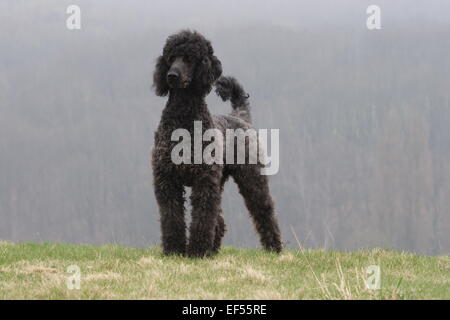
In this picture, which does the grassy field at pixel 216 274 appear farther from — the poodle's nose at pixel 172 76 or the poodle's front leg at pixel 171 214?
the poodle's nose at pixel 172 76

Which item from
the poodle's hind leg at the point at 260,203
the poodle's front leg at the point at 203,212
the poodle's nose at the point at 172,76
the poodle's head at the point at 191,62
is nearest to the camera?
the poodle's nose at the point at 172,76

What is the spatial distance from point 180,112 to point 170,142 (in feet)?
1.42

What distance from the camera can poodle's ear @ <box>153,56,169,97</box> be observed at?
9602mm

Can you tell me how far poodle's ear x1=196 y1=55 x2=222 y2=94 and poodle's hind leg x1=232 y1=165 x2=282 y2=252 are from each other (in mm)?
1619

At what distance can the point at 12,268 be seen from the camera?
27.5 ft

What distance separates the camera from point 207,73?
928cm

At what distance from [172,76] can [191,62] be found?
0.48 metres

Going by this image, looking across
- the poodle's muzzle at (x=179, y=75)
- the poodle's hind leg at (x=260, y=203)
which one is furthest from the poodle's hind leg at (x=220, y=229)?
the poodle's muzzle at (x=179, y=75)

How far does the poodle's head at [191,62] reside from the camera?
9.09 m

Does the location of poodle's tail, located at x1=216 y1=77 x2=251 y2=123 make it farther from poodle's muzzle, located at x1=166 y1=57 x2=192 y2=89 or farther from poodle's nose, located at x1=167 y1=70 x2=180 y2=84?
poodle's nose, located at x1=167 y1=70 x2=180 y2=84

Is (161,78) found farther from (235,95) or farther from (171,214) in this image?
(235,95)

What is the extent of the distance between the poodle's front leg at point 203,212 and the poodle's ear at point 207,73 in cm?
120
